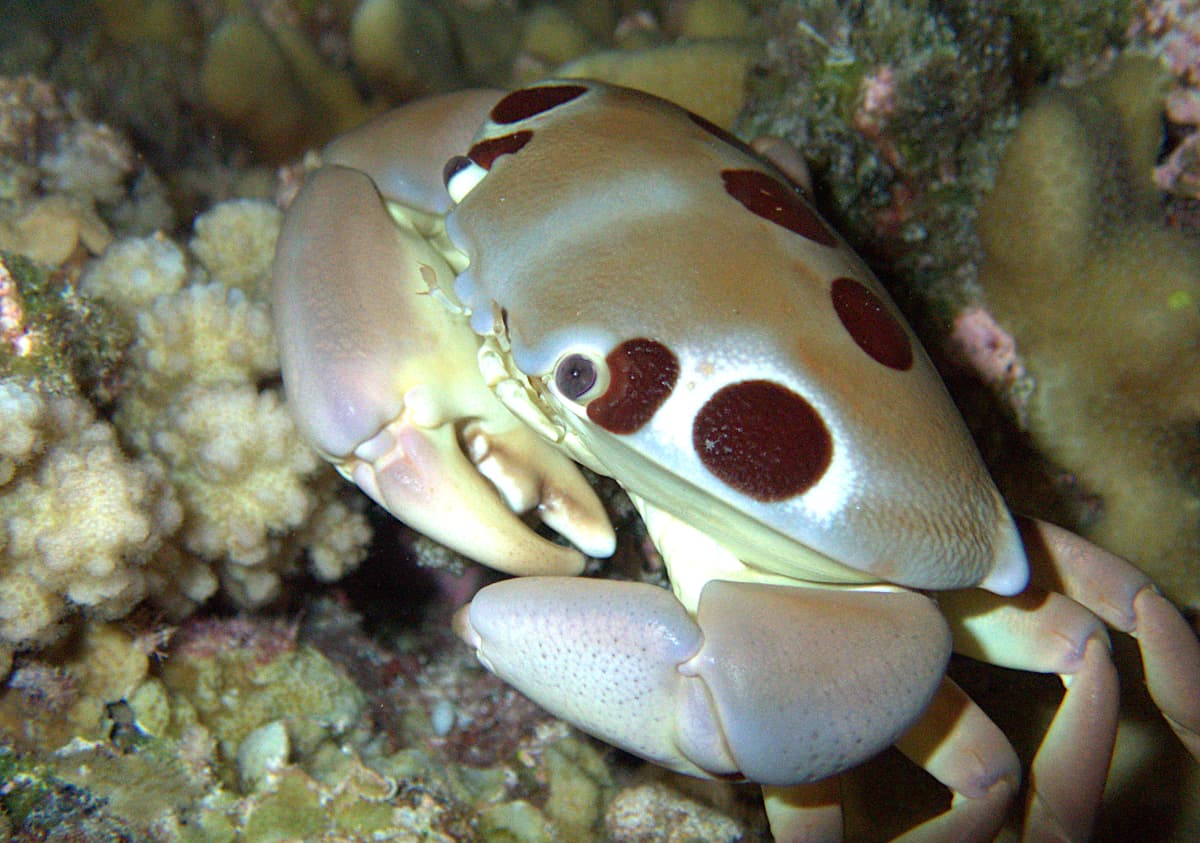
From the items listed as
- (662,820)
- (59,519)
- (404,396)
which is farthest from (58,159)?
(662,820)

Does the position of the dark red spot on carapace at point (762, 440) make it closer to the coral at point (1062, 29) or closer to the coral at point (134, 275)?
the coral at point (134, 275)

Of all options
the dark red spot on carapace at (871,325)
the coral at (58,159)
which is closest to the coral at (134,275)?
the coral at (58,159)

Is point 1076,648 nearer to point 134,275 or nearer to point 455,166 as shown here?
point 455,166

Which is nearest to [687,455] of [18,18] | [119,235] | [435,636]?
[435,636]

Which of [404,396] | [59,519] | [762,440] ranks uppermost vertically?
[762,440]

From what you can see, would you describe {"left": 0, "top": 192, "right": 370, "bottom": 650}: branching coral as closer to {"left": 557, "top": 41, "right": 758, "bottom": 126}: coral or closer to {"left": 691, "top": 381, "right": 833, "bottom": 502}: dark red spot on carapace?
{"left": 691, "top": 381, "right": 833, "bottom": 502}: dark red spot on carapace

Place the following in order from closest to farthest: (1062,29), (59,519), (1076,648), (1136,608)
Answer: (59,519)
(1076,648)
(1136,608)
(1062,29)

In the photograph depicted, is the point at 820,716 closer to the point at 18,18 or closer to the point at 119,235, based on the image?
the point at 119,235
